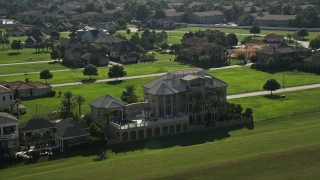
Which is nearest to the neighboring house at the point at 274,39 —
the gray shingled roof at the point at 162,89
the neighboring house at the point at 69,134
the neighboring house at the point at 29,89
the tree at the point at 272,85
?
the tree at the point at 272,85

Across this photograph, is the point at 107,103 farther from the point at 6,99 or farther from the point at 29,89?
the point at 29,89

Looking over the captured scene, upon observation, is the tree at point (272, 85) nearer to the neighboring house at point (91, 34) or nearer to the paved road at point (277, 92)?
the paved road at point (277, 92)

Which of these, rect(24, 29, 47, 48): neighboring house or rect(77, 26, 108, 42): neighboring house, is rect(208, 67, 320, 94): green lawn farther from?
rect(24, 29, 47, 48): neighboring house

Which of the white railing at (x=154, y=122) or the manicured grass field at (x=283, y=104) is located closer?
the white railing at (x=154, y=122)

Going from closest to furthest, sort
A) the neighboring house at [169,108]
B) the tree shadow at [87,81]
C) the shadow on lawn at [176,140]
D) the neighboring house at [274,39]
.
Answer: the shadow on lawn at [176,140], the neighboring house at [169,108], the tree shadow at [87,81], the neighboring house at [274,39]

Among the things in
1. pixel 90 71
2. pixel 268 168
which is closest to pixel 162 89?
pixel 268 168

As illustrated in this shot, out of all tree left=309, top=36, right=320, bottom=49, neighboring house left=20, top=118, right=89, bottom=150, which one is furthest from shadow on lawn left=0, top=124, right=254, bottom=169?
tree left=309, top=36, right=320, bottom=49
